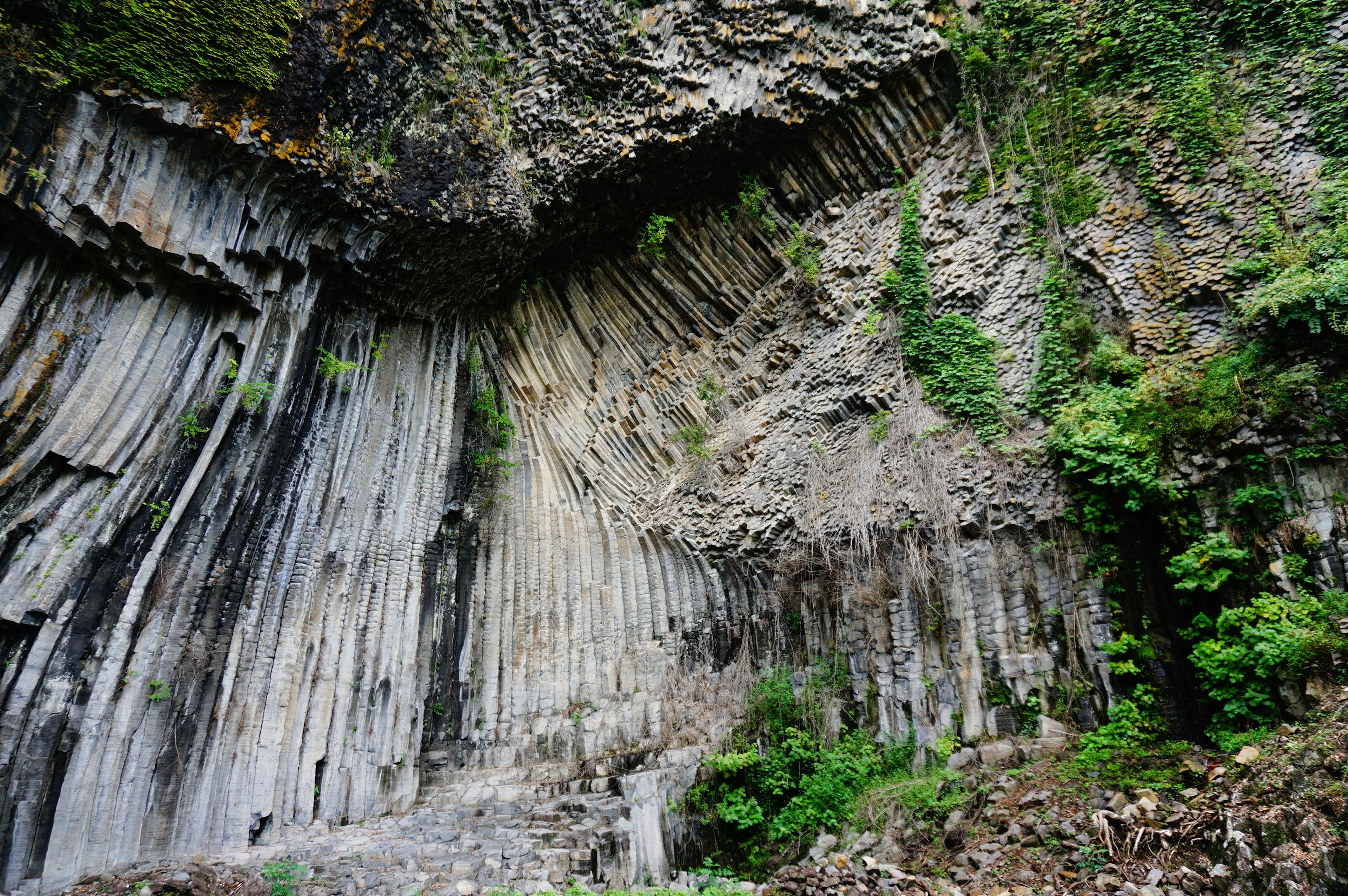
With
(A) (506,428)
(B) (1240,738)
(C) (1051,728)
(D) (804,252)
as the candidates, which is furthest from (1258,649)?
(A) (506,428)

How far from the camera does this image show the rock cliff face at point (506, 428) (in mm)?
6605

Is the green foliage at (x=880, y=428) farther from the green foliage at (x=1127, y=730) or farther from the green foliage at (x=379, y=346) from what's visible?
the green foliage at (x=379, y=346)

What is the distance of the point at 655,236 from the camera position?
10.5 meters

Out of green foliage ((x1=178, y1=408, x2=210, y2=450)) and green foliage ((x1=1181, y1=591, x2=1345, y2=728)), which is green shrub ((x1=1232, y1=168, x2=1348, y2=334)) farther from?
green foliage ((x1=178, y1=408, x2=210, y2=450))

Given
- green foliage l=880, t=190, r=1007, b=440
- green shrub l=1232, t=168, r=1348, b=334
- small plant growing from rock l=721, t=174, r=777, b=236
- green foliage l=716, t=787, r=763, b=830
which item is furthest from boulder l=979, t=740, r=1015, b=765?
small plant growing from rock l=721, t=174, r=777, b=236

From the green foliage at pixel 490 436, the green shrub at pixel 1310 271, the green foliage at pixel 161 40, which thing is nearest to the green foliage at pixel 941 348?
the green shrub at pixel 1310 271

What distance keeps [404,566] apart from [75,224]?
201 inches

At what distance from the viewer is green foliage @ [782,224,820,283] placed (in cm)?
991

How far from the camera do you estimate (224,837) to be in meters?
7.39

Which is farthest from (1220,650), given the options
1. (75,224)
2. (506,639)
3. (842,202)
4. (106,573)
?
(75,224)

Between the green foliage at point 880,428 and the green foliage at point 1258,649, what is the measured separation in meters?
3.52

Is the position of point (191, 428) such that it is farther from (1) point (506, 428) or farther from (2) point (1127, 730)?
(2) point (1127, 730)

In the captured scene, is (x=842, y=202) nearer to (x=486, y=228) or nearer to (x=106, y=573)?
(x=486, y=228)

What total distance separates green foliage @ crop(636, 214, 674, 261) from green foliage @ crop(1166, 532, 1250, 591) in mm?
7445
